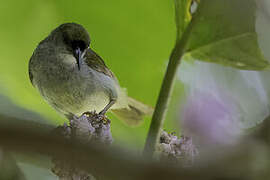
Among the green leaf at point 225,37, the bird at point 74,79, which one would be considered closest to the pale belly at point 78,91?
the bird at point 74,79

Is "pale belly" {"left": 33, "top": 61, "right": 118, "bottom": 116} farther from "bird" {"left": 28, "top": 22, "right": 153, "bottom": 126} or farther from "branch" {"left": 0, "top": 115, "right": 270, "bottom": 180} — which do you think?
"branch" {"left": 0, "top": 115, "right": 270, "bottom": 180}

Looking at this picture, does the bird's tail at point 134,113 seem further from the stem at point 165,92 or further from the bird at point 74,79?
the stem at point 165,92

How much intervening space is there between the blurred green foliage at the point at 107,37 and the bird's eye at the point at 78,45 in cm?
5

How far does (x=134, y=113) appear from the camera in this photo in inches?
32.3

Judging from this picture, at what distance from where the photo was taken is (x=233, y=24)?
0.63 metres

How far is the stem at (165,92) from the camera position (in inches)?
19.4

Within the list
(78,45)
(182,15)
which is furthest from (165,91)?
(78,45)

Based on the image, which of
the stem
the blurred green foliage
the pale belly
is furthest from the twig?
the pale belly

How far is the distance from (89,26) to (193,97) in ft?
0.67

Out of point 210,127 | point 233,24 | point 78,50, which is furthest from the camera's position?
point 78,50

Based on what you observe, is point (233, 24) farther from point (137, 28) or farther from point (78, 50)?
point (78, 50)

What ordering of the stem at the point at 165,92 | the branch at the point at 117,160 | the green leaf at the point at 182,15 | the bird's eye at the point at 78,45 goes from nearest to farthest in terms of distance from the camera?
the branch at the point at 117,160 → the stem at the point at 165,92 → the green leaf at the point at 182,15 → the bird's eye at the point at 78,45

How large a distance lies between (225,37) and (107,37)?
191 mm

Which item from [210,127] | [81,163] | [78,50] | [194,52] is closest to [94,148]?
[81,163]
